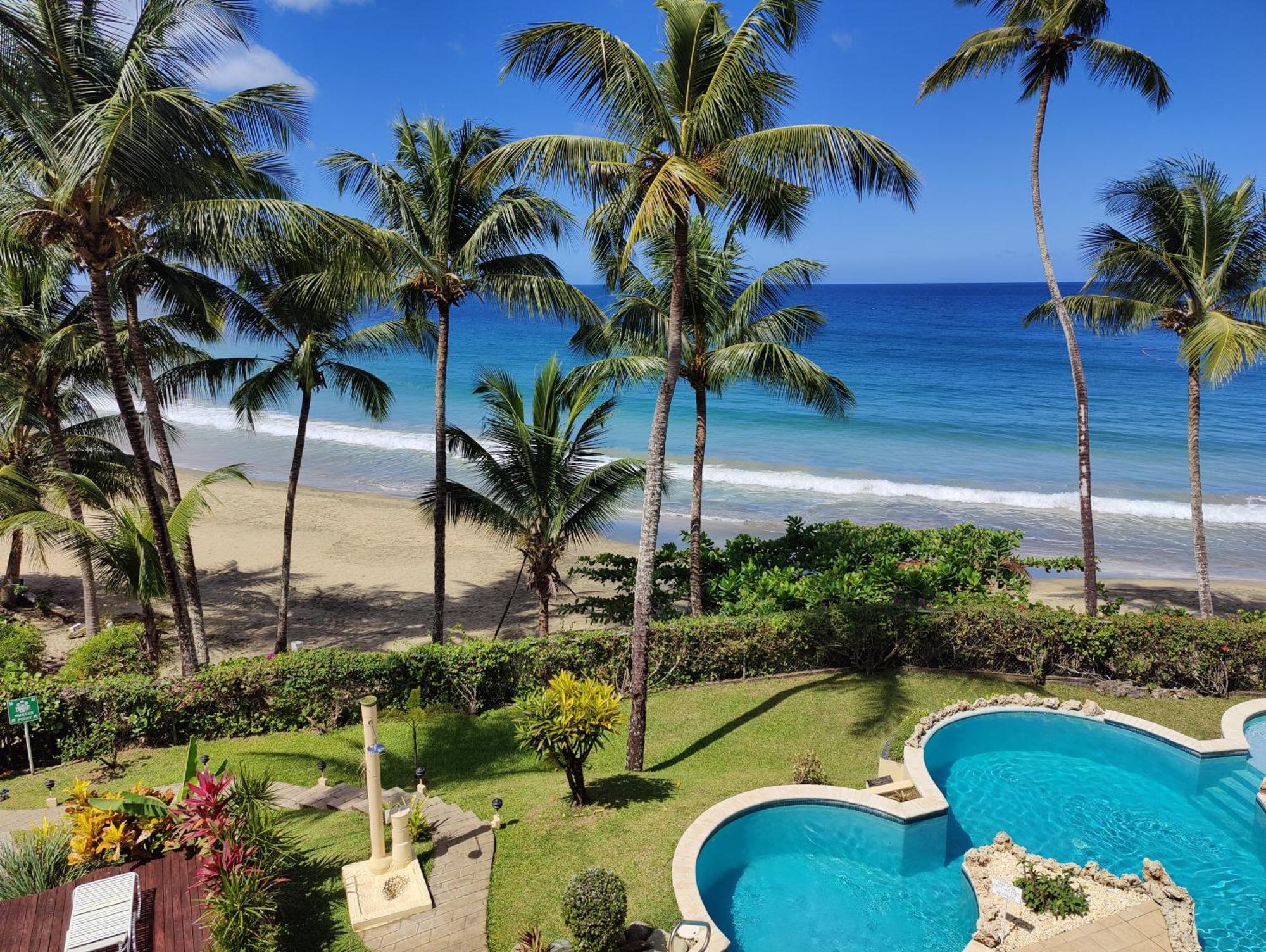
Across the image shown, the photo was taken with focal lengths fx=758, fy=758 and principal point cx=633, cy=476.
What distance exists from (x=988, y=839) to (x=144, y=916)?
879cm

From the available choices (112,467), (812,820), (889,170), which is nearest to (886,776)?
(812,820)

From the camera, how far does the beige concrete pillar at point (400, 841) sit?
7.17m

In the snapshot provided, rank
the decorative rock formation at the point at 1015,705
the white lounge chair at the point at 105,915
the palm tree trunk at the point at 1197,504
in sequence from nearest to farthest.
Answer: the white lounge chair at the point at 105,915 → the decorative rock formation at the point at 1015,705 → the palm tree trunk at the point at 1197,504

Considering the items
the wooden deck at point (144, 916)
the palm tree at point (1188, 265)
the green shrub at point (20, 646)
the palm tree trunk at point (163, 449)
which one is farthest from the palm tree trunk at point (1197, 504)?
the green shrub at point (20, 646)

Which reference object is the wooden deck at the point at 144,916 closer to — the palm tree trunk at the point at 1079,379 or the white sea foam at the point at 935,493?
the palm tree trunk at the point at 1079,379

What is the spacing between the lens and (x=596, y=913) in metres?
6.22

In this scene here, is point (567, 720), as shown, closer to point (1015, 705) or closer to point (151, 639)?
point (1015, 705)

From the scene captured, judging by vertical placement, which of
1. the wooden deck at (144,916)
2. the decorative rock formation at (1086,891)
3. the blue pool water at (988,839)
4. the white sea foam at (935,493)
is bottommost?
the blue pool water at (988,839)

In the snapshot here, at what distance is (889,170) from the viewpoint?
27.5ft

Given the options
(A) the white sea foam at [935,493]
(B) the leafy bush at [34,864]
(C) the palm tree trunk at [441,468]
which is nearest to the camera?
(B) the leafy bush at [34,864]

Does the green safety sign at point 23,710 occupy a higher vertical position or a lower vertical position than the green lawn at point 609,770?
higher

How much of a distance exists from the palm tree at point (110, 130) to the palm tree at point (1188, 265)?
14.9 m

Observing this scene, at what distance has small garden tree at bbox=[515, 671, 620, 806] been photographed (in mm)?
8047

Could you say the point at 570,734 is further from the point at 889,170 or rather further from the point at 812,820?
the point at 889,170
